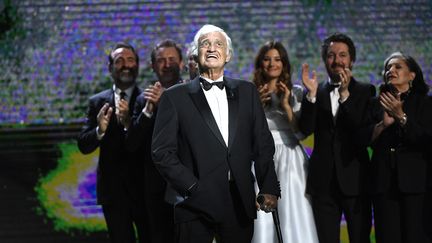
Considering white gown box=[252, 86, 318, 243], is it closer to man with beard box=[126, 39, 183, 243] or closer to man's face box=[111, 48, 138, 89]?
man with beard box=[126, 39, 183, 243]

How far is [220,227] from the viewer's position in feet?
11.0

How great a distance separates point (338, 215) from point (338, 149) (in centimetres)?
35

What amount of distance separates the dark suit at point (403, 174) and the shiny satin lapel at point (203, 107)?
53.1 inches

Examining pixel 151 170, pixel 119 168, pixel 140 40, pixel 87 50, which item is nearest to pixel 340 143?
pixel 151 170

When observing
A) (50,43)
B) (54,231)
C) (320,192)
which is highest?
(50,43)

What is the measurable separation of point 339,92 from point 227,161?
1.31 meters

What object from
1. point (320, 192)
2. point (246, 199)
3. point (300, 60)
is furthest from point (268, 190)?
point (300, 60)

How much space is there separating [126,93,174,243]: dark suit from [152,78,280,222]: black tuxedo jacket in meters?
0.99

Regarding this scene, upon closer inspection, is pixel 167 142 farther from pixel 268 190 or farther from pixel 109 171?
pixel 109 171

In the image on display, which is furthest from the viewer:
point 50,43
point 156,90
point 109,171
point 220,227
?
point 50,43

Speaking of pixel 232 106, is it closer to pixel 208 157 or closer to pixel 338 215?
pixel 208 157

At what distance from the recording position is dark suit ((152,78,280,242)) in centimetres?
334

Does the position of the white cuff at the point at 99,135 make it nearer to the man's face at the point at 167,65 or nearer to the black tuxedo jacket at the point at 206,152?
the man's face at the point at 167,65

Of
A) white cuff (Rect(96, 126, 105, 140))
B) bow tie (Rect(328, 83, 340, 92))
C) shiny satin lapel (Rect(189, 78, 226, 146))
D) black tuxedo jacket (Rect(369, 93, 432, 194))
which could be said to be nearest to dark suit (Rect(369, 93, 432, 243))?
black tuxedo jacket (Rect(369, 93, 432, 194))
